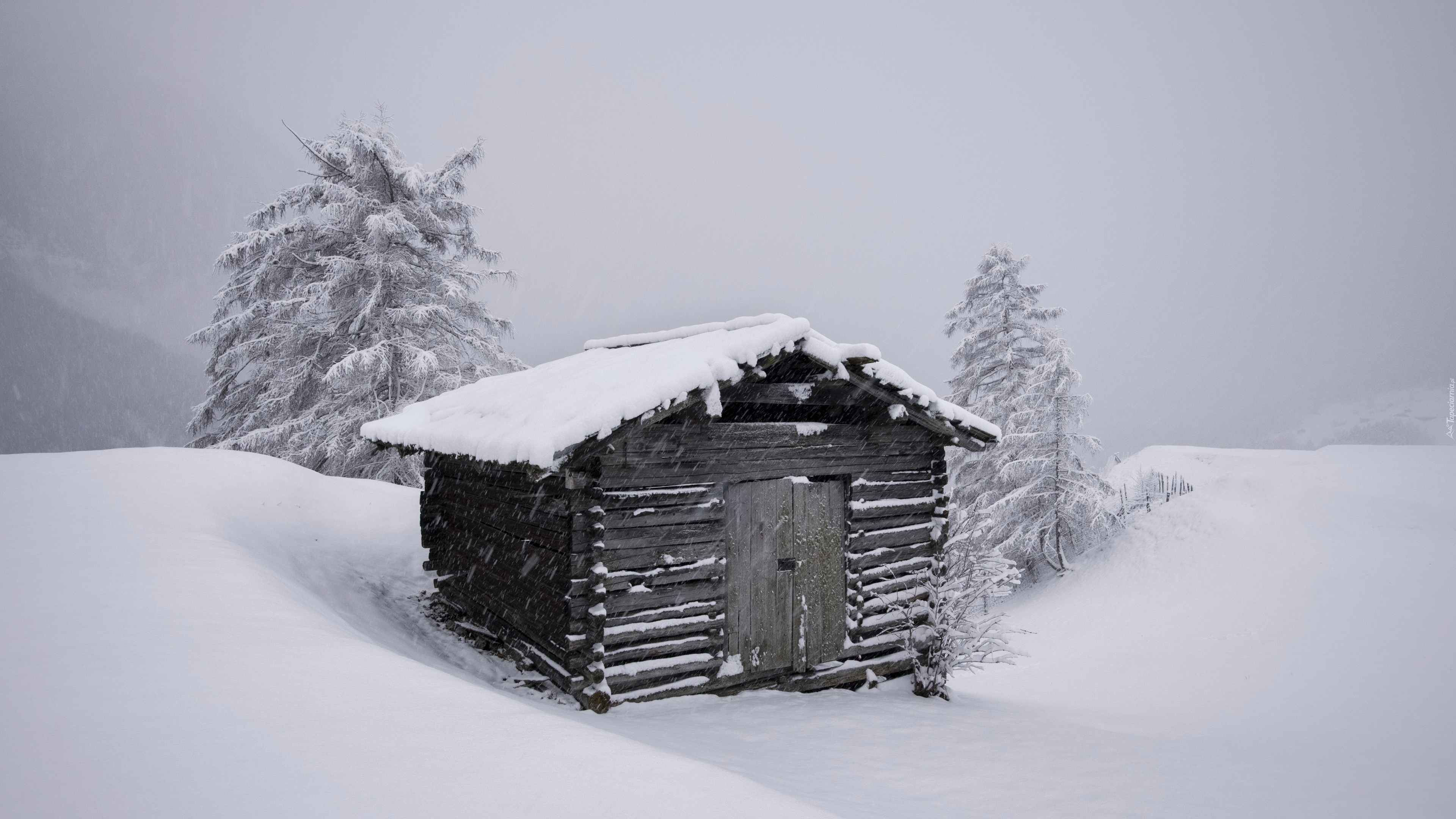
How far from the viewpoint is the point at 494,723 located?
4.63m

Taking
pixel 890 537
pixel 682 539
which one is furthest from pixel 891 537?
pixel 682 539

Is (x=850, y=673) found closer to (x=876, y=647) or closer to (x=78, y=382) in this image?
(x=876, y=647)

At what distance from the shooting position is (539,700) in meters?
7.82

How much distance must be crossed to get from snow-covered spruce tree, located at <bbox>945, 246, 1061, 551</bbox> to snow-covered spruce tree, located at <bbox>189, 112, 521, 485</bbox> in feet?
45.9

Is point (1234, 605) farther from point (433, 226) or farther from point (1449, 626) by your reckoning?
point (433, 226)

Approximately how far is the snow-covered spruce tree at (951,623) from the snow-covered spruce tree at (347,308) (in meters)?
12.4

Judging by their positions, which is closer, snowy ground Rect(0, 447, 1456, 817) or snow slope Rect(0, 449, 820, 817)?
snow slope Rect(0, 449, 820, 817)

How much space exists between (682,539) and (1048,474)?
15133mm

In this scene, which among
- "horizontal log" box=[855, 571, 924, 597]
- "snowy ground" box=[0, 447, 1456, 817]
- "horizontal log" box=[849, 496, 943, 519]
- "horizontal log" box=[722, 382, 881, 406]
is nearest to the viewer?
"snowy ground" box=[0, 447, 1456, 817]

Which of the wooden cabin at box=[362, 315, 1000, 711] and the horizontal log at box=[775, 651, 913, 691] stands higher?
the wooden cabin at box=[362, 315, 1000, 711]

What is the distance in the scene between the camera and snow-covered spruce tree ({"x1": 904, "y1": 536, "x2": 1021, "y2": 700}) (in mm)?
9445

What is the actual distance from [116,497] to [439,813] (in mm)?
8440

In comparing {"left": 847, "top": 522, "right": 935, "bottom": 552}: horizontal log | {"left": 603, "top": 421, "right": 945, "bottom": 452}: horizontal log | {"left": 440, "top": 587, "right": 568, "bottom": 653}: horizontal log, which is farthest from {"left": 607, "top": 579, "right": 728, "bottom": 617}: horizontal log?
{"left": 847, "top": 522, "right": 935, "bottom": 552}: horizontal log

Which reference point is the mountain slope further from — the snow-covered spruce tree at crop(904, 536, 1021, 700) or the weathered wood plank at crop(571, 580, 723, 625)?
the snow-covered spruce tree at crop(904, 536, 1021, 700)
